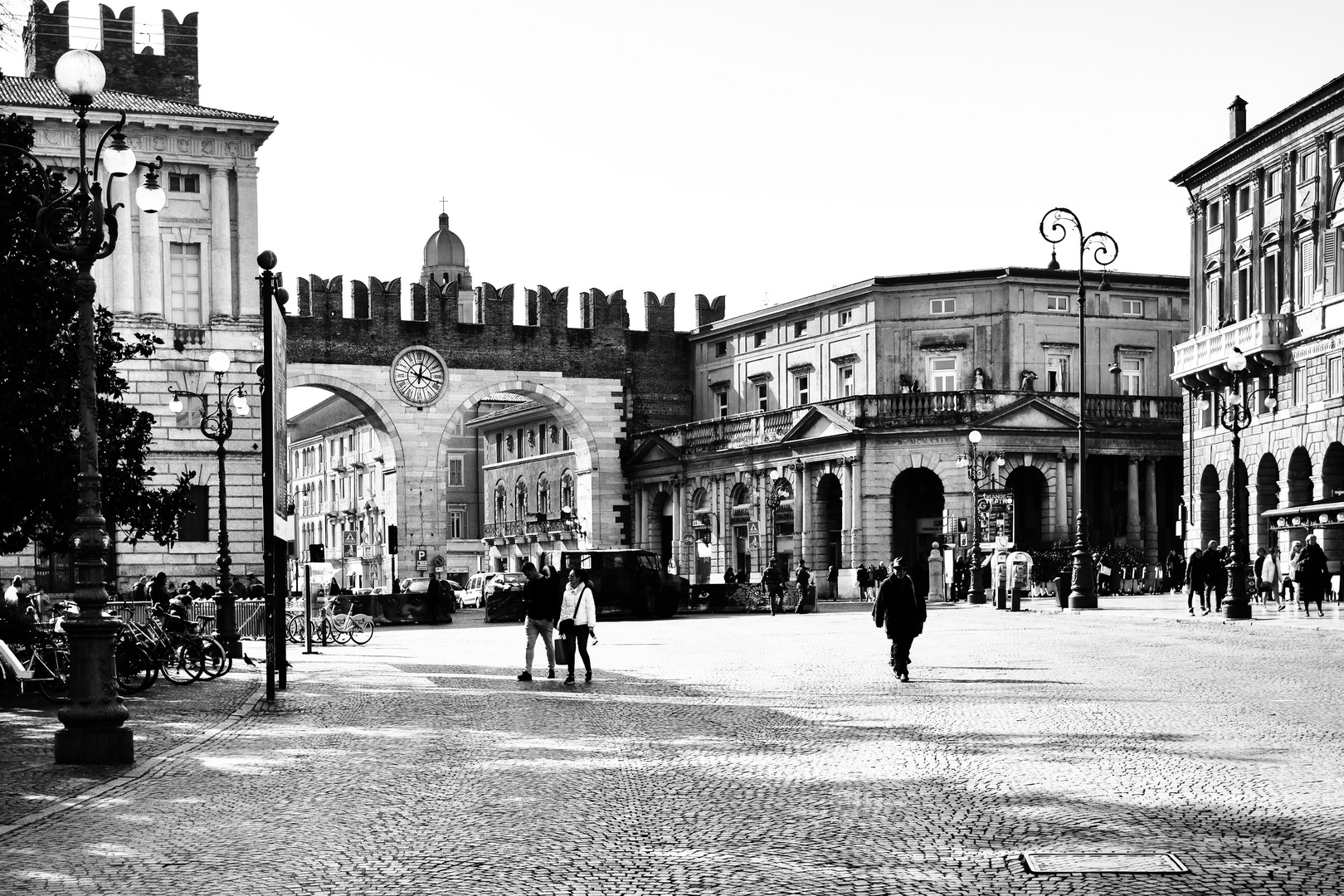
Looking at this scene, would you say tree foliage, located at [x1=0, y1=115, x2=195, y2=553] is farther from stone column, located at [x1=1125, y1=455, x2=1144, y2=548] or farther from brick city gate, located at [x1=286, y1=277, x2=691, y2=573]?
brick city gate, located at [x1=286, y1=277, x2=691, y2=573]

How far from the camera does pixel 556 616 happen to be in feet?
75.4

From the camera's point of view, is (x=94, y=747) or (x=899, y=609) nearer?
(x=94, y=747)

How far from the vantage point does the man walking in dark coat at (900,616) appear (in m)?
21.0

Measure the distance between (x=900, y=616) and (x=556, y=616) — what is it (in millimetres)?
4495

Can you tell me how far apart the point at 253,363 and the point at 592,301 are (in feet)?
78.3

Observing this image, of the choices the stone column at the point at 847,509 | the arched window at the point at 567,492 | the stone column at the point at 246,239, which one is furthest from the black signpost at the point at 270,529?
the arched window at the point at 567,492

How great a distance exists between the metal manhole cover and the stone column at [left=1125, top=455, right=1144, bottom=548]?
5388 cm

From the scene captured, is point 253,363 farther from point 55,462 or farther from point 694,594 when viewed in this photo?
point 55,462

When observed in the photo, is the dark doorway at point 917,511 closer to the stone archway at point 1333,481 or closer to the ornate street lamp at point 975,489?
the ornate street lamp at point 975,489

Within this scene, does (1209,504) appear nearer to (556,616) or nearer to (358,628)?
(358,628)

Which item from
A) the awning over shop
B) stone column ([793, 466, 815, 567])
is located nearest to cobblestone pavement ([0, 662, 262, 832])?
the awning over shop

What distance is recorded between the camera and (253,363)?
5206 cm

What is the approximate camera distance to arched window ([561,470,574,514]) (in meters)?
80.9

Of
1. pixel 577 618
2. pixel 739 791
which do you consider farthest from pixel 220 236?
pixel 739 791
